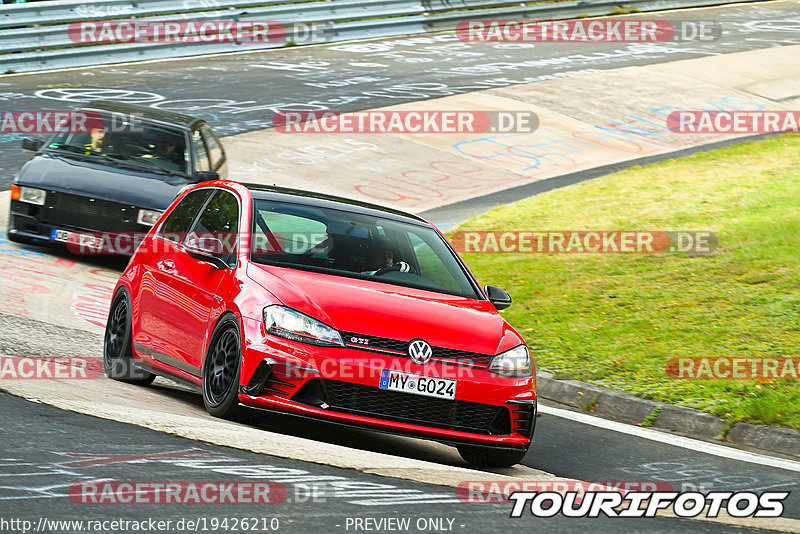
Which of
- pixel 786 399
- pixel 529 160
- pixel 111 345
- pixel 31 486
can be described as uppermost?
pixel 31 486

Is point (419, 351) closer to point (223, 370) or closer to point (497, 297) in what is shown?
point (223, 370)

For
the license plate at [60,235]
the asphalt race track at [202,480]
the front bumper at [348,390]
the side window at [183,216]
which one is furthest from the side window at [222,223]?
the license plate at [60,235]

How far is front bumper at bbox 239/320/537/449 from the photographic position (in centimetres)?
657

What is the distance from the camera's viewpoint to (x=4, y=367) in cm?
781

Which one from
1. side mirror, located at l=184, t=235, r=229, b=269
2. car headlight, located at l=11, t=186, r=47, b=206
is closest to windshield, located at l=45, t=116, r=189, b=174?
car headlight, located at l=11, t=186, r=47, b=206

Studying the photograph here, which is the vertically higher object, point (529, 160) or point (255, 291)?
point (255, 291)

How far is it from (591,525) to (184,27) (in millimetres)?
25706

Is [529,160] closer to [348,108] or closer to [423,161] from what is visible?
[423,161]

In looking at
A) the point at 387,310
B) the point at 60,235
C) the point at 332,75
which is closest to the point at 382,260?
the point at 387,310

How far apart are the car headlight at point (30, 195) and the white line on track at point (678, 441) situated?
21.5 feet

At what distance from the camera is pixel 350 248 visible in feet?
25.3

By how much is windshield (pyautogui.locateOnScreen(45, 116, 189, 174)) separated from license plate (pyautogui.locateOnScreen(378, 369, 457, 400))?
782 cm

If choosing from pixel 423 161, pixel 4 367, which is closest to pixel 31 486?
pixel 4 367

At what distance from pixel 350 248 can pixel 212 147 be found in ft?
26.5
